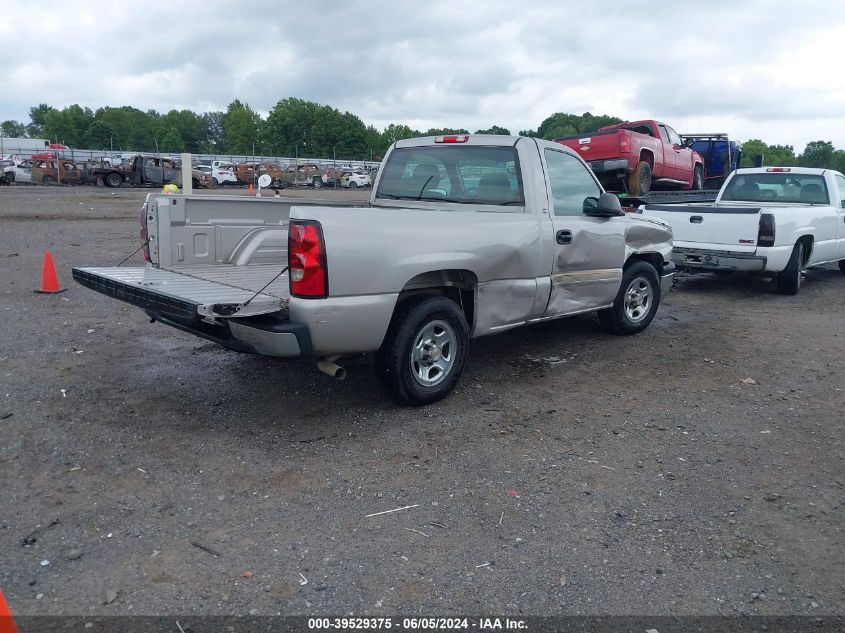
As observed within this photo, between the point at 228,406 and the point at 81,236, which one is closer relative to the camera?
the point at 228,406

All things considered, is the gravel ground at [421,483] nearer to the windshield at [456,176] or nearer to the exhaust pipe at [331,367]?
the exhaust pipe at [331,367]

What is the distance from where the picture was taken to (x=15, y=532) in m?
3.26

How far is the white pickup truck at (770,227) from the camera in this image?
368 inches

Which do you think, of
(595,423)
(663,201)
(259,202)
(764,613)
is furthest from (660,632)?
(663,201)

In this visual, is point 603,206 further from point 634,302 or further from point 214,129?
point 214,129

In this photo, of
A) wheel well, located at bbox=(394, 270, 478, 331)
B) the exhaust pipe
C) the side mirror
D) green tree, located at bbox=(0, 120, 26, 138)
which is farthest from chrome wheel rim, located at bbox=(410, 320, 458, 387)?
green tree, located at bbox=(0, 120, 26, 138)

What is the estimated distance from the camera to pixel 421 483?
3898mm

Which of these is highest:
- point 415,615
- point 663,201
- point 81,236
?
point 663,201

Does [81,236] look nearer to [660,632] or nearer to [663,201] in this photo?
[663,201]

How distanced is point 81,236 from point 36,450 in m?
11.1

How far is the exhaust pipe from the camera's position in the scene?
439cm

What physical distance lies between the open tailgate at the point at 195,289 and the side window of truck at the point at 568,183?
Answer: 2425 millimetres

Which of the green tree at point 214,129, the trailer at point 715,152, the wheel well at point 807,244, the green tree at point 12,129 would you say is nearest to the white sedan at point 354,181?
the trailer at point 715,152

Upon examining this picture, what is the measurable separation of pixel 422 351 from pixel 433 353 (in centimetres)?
10
